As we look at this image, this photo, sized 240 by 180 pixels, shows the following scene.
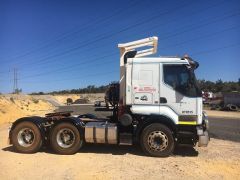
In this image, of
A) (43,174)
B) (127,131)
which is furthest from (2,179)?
(127,131)

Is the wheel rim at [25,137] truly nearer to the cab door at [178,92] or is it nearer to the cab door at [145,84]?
the cab door at [145,84]

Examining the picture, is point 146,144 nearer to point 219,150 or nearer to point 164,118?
point 164,118

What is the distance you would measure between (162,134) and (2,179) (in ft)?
15.1

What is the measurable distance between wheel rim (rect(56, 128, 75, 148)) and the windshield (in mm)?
3415

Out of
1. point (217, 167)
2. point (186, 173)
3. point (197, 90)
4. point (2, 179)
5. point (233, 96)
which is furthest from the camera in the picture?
point (233, 96)

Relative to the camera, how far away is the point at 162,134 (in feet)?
30.3

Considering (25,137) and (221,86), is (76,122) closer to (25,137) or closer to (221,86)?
(25,137)

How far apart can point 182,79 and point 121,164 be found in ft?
10.2

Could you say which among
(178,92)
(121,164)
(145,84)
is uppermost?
(145,84)

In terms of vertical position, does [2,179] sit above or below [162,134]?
below

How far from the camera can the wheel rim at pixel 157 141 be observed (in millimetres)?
9195

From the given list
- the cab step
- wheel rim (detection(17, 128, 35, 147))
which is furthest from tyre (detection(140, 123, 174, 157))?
wheel rim (detection(17, 128, 35, 147))

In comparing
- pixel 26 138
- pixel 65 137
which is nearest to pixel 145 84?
pixel 65 137

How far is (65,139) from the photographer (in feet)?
32.0
